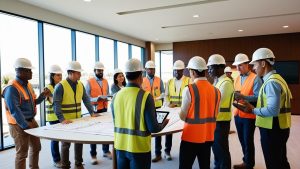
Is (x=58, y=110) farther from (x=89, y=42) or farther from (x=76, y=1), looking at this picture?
(x=89, y=42)

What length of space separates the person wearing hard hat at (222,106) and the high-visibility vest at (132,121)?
1.21 m

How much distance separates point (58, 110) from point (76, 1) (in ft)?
8.76

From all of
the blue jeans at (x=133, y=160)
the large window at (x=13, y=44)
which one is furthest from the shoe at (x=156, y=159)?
the large window at (x=13, y=44)

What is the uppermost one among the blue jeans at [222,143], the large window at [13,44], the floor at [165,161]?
the large window at [13,44]

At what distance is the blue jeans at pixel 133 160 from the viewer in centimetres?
184

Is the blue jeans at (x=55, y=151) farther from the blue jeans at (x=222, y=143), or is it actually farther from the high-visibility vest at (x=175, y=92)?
the blue jeans at (x=222, y=143)

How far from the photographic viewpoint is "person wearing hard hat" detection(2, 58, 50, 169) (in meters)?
2.58

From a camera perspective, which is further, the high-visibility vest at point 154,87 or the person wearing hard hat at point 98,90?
the high-visibility vest at point 154,87

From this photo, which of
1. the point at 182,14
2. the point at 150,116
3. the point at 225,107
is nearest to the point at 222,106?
the point at 225,107

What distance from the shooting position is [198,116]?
2.14 m

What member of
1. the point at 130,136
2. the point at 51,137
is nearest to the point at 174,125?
the point at 130,136

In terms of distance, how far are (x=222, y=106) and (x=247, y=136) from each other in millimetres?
783

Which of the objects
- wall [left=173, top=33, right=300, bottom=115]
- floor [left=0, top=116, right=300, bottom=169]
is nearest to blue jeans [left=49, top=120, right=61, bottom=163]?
floor [left=0, top=116, right=300, bottom=169]

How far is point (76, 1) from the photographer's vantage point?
4.60m
